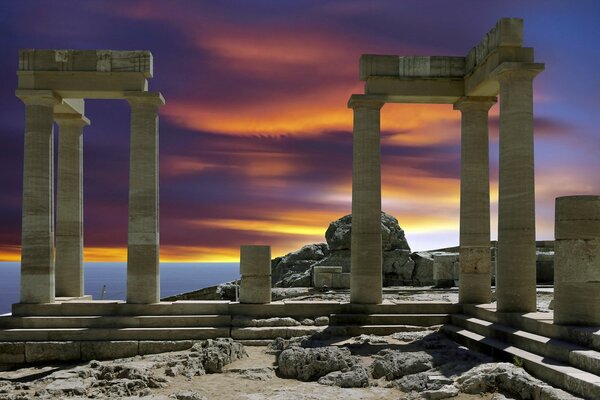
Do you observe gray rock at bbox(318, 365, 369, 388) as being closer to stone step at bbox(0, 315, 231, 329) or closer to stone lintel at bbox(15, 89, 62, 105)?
stone step at bbox(0, 315, 231, 329)

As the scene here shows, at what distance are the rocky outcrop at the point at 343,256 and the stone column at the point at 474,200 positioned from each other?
51.0 ft

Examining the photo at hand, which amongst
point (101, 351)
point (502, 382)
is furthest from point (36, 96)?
point (502, 382)

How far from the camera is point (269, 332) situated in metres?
20.5

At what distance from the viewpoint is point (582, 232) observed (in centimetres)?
1484

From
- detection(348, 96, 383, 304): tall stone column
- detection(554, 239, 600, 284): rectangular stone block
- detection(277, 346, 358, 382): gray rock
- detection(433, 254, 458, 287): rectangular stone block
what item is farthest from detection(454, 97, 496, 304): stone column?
detection(433, 254, 458, 287): rectangular stone block

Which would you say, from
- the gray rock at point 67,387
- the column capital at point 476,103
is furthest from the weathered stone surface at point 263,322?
the column capital at point 476,103

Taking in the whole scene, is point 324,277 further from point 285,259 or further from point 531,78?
point 531,78

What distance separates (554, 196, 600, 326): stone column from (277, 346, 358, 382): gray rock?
18.4 ft

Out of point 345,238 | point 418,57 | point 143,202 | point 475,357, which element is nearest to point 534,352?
point 475,357

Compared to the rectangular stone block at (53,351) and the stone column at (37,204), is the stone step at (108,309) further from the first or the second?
the rectangular stone block at (53,351)

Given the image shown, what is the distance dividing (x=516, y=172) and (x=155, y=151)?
12.7 metres

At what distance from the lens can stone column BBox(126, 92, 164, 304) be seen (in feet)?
70.7

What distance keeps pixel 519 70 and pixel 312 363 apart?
1073cm

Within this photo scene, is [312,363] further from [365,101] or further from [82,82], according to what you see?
[82,82]
